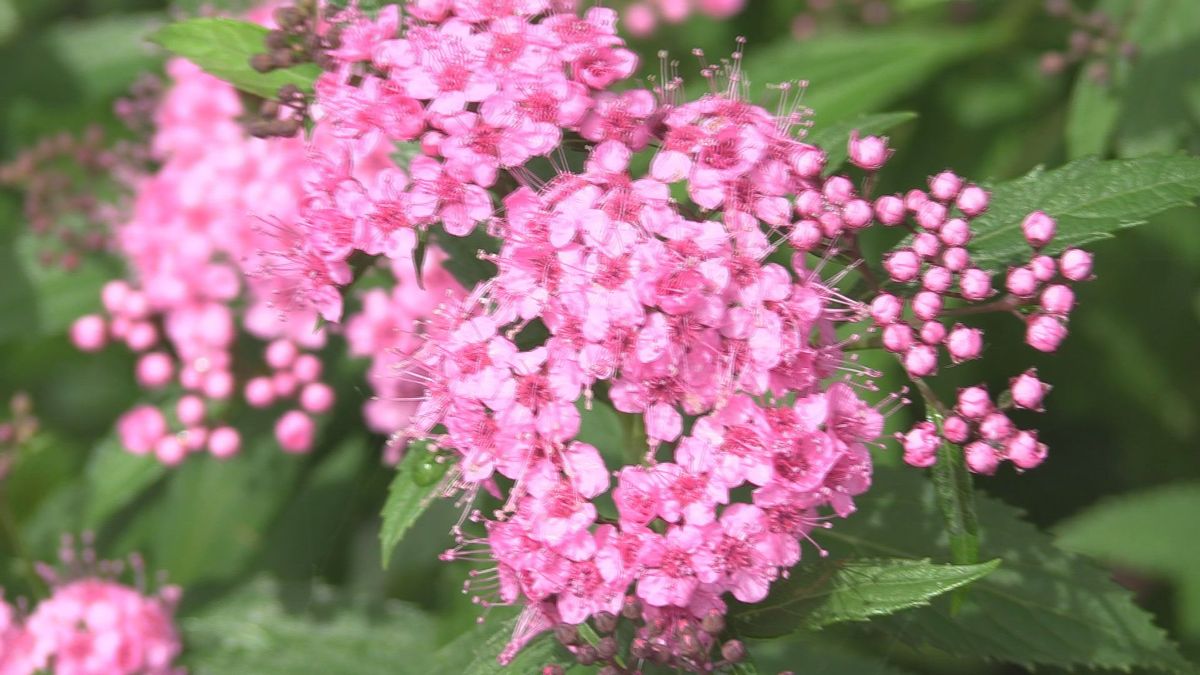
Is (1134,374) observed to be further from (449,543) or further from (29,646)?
(29,646)

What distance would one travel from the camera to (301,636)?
10.3ft

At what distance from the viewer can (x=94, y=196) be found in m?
3.63

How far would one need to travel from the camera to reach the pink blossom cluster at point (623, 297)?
6.10 feet

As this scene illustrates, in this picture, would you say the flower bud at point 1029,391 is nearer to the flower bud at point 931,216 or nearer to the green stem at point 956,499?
the green stem at point 956,499

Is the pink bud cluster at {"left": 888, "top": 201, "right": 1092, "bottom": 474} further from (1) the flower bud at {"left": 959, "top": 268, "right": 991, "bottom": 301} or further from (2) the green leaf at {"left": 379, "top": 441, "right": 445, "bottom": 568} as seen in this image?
(2) the green leaf at {"left": 379, "top": 441, "right": 445, "bottom": 568}

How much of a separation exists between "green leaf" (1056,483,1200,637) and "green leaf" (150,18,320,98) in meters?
2.51

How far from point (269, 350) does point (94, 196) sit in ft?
2.91

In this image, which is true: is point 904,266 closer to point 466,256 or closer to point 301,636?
point 466,256

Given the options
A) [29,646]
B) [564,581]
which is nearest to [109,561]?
[29,646]

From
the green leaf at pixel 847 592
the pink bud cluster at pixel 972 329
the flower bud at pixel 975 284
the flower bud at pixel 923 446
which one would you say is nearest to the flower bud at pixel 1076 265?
the pink bud cluster at pixel 972 329

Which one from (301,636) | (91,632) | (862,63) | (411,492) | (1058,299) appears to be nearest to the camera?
(1058,299)

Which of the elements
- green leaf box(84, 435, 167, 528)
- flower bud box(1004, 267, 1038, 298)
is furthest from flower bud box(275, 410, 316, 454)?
flower bud box(1004, 267, 1038, 298)

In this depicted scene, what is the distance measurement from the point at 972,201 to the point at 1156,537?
1.99 metres

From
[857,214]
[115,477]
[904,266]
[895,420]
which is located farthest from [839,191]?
[115,477]
